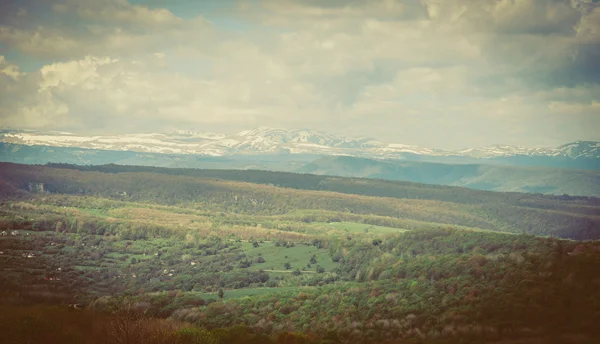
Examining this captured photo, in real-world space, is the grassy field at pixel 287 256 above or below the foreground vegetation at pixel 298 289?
below

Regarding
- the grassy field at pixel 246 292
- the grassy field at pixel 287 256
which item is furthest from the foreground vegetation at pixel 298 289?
the grassy field at pixel 287 256

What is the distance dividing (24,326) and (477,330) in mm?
37832

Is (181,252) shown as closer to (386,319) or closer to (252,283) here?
(252,283)

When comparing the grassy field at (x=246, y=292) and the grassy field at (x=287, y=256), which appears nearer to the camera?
the grassy field at (x=246, y=292)

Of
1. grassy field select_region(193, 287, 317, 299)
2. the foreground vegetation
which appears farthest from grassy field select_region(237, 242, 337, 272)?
grassy field select_region(193, 287, 317, 299)

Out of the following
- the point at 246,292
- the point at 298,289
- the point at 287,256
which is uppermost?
the point at 298,289

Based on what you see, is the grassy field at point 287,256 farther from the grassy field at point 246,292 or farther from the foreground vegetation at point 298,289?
the grassy field at point 246,292

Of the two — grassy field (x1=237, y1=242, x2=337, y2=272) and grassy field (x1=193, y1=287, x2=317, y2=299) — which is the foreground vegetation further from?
grassy field (x1=237, y1=242, x2=337, y2=272)

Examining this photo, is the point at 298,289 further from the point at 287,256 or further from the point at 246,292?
the point at 287,256

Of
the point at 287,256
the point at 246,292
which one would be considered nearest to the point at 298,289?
the point at 246,292

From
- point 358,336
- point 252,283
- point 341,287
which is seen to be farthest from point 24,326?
point 252,283

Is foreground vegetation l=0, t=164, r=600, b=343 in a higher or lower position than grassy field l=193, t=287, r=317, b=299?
higher

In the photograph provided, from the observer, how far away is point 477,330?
53.5 m

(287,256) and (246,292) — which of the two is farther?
(287,256)
